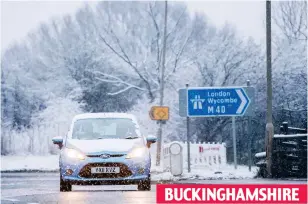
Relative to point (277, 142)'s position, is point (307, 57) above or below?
above

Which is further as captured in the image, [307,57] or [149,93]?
[149,93]

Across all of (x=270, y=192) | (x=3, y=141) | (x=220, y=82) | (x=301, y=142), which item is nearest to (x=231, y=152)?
(x=220, y=82)

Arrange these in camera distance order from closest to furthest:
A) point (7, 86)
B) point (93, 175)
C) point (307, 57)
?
point (93, 175) → point (307, 57) → point (7, 86)

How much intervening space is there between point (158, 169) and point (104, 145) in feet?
57.2

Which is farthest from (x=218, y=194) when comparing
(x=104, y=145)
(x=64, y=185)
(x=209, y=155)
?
(x=209, y=155)

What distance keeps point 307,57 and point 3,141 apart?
703 inches

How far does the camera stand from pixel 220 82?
48.3 metres

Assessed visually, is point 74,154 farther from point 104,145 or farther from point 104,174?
point 104,174

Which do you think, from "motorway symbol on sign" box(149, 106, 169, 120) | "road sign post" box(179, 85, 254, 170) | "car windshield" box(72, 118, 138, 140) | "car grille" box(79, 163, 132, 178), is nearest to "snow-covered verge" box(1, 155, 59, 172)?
"motorway symbol on sign" box(149, 106, 169, 120)

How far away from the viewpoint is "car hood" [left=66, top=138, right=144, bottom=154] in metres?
14.4

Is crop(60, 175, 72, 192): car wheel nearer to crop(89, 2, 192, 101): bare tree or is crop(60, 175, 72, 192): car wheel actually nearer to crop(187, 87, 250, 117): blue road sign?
crop(187, 87, 250, 117): blue road sign

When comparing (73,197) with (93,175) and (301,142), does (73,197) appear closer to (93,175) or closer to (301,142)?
(93,175)

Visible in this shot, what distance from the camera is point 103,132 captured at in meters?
16.0

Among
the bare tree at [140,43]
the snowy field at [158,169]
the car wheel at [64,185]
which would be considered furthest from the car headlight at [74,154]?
the bare tree at [140,43]
